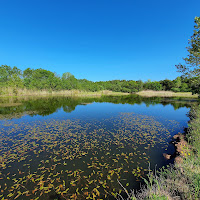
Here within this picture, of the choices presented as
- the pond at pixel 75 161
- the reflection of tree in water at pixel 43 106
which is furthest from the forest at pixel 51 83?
the pond at pixel 75 161

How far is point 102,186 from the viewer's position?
3.95 meters

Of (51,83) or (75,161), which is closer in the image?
(75,161)

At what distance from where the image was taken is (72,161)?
5.36 m

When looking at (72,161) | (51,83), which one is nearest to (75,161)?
(72,161)

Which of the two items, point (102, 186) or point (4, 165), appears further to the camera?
point (4, 165)

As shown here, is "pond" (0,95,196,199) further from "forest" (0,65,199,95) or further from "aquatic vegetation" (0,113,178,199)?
"forest" (0,65,199,95)

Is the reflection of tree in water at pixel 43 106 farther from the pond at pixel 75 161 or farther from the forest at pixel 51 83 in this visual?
the forest at pixel 51 83

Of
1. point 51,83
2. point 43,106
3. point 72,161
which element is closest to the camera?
point 72,161

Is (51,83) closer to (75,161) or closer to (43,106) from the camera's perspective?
(43,106)

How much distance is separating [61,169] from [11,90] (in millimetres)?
43501

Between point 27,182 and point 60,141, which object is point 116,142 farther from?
point 27,182

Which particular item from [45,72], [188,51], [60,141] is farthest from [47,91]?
[188,51]

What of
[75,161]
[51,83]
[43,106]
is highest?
[51,83]

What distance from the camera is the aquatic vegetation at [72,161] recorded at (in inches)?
150
